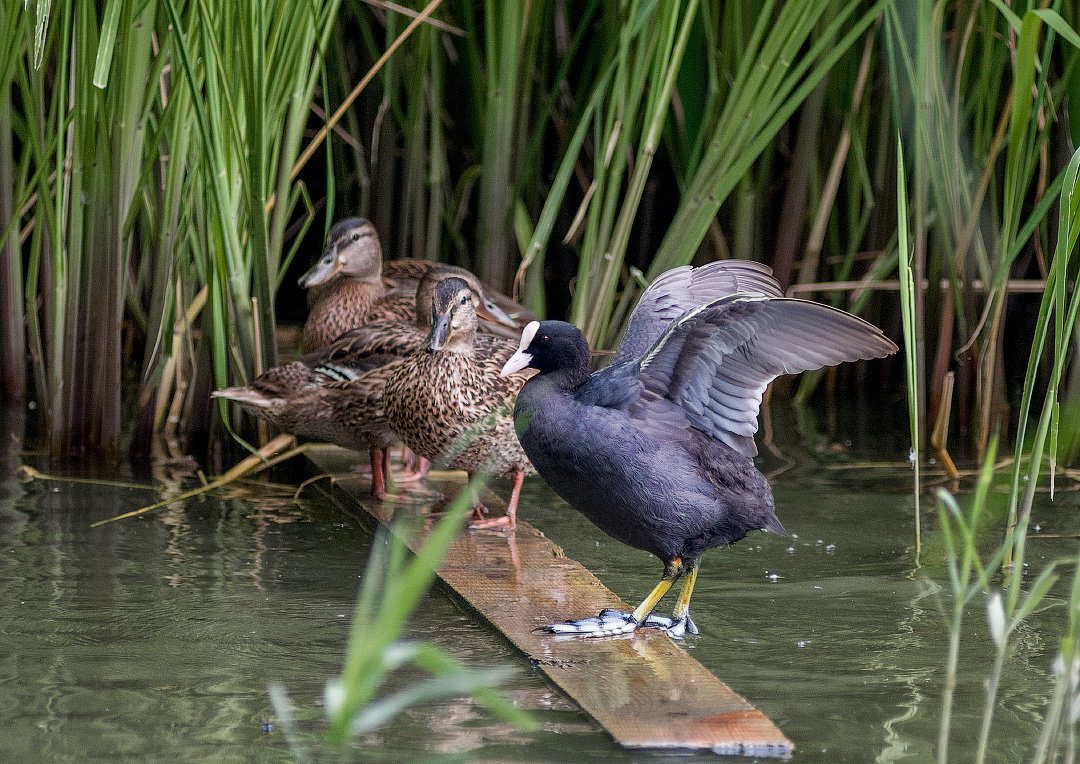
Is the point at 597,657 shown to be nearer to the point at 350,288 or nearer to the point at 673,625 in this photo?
the point at 673,625

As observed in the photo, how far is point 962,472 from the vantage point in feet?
16.9

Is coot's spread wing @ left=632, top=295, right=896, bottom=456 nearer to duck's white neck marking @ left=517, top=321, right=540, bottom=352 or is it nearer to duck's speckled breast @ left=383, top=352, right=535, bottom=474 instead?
duck's white neck marking @ left=517, top=321, right=540, bottom=352

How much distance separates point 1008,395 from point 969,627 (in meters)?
3.81

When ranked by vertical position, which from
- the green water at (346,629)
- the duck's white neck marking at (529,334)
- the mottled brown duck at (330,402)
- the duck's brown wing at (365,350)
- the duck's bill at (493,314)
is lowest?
the green water at (346,629)

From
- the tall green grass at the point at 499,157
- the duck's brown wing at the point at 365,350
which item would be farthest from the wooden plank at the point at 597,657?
the tall green grass at the point at 499,157

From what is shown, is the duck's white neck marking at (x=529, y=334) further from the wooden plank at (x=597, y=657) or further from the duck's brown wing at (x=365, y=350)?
the duck's brown wing at (x=365, y=350)

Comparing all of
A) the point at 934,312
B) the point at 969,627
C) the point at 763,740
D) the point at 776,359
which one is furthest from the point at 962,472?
the point at 763,740

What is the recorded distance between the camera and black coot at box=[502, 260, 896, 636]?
124 inches

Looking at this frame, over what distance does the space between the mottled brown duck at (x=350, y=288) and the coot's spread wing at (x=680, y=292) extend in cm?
187

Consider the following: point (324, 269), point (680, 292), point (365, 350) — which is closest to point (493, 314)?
point (365, 350)

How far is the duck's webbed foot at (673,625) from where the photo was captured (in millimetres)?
3281

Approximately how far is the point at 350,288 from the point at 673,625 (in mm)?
3040

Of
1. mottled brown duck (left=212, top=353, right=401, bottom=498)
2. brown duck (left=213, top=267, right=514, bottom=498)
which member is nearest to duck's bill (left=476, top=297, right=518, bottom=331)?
brown duck (left=213, top=267, right=514, bottom=498)

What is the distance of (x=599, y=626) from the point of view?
3.25 metres
